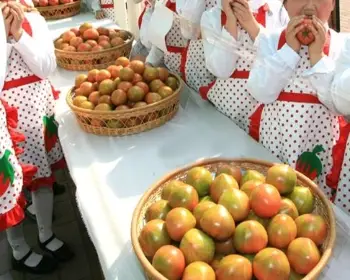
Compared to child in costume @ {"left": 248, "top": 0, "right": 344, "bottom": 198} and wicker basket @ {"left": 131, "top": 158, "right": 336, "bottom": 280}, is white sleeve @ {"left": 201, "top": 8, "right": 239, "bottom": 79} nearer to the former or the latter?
child in costume @ {"left": 248, "top": 0, "right": 344, "bottom": 198}

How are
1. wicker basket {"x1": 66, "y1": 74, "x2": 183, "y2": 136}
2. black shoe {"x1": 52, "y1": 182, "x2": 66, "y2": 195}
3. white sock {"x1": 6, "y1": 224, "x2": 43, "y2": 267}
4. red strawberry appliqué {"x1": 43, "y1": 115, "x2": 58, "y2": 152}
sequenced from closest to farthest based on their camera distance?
wicker basket {"x1": 66, "y1": 74, "x2": 183, "y2": 136}
red strawberry appliqué {"x1": 43, "y1": 115, "x2": 58, "y2": 152}
white sock {"x1": 6, "y1": 224, "x2": 43, "y2": 267}
black shoe {"x1": 52, "y1": 182, "x2": 66, "y2": 195}

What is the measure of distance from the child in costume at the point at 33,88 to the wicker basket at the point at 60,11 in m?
1.33

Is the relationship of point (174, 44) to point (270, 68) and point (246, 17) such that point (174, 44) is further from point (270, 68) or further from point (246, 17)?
point (270, 68)

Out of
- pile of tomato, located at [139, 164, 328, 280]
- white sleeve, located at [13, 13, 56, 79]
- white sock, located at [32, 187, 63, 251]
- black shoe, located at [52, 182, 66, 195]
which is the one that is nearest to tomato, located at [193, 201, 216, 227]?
pile of tomato, located at [139, 164, 328, 280]

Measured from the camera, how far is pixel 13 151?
1307 millimetres

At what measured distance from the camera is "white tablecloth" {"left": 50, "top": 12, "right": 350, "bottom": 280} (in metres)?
0.92

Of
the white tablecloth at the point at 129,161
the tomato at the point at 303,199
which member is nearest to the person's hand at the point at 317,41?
the white tablecloth at the point at 129,161

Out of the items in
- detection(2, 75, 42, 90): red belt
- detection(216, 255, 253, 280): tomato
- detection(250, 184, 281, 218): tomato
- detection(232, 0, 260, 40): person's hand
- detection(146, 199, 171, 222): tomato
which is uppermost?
detection(232, 0, 260, 40): person's hand

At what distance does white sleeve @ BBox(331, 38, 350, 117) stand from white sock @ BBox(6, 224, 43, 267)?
4.10ft

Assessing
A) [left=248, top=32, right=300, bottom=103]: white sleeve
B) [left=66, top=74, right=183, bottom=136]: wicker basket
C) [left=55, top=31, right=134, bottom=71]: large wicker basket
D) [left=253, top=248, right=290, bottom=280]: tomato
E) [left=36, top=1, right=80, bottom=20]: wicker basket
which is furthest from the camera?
[left=36, top=1, right=80, bottom=20]: wicker basket

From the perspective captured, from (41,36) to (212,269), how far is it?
3.57ft

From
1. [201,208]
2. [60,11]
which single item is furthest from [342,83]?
[60,11]

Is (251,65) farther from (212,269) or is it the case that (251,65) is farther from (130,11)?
(130,11)

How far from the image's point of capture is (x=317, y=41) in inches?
42.3
